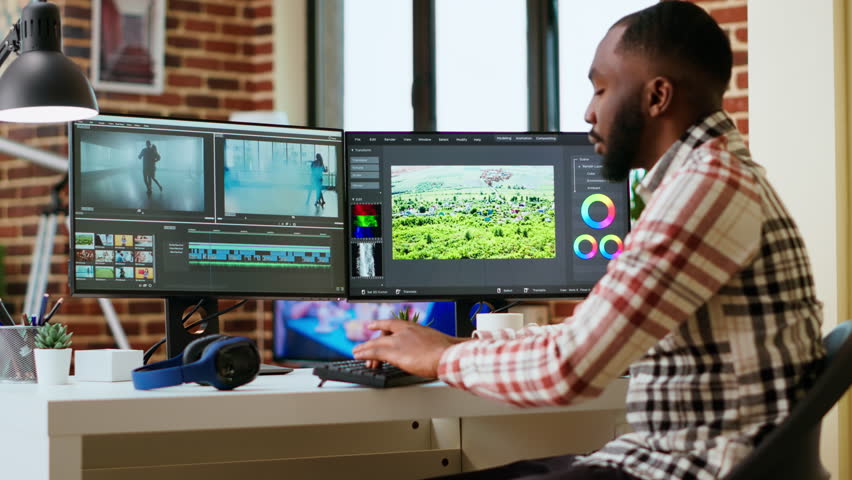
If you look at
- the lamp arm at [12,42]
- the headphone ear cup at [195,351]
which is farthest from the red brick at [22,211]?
the headphone ear cup at [195,351]

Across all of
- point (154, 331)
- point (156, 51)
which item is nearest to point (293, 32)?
point (156, 51)

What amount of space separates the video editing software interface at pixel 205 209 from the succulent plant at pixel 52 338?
0.12 metres

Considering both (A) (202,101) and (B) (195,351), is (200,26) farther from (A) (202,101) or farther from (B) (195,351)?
(B) (195,351)

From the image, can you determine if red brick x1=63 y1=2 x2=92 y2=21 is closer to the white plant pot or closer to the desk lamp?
the desk lamp

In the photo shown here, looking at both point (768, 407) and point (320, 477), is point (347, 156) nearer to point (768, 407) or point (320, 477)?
point (320, 477)

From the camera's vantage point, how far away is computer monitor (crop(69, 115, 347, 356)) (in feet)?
6.14

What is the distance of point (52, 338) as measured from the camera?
1.73 meters

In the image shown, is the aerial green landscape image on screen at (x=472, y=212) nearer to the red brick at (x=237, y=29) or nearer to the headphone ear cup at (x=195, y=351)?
the headphone ear cup at (x=195, y=351)

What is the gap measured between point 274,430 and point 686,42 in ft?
3.77

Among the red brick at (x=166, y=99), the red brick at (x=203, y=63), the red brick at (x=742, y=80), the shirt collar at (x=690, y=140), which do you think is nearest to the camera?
the shirt collar at (x=690, y=140)

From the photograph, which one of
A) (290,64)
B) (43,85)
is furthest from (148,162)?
(290,64)

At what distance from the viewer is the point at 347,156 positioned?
2.08 metres

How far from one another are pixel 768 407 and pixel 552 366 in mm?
263

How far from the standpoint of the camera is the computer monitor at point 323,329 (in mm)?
3793
